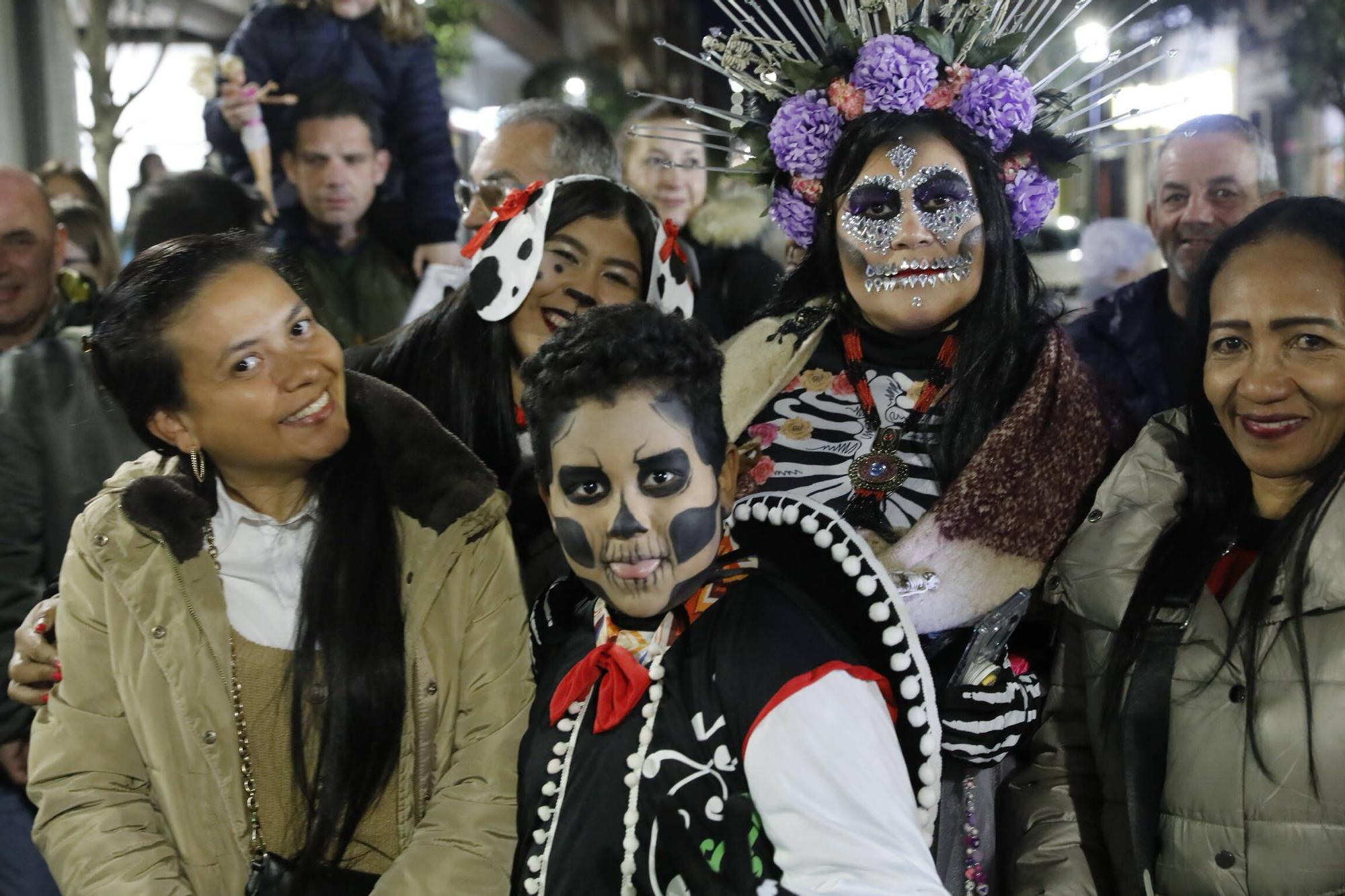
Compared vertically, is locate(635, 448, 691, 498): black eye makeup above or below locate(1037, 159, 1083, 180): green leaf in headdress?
below

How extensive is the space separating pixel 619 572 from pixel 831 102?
4.18 ft

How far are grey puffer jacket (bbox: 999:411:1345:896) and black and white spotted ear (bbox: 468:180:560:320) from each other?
141 cm

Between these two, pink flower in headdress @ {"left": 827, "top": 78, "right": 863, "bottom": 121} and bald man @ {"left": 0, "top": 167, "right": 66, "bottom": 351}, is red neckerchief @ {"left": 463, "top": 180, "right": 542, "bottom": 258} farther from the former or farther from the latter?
bald man @ {"left": 0, "top": 167, "right": 66, "bottom": 351}

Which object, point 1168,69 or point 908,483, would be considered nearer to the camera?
point 908,483

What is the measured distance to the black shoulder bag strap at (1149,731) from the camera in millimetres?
2246

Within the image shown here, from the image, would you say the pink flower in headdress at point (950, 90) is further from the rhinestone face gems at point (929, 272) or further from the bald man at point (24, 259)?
the bald man at point (24, 259)

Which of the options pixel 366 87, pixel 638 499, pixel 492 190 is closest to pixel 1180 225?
pixel 492 190

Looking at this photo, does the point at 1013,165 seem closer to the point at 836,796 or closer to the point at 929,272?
the point at 929,272

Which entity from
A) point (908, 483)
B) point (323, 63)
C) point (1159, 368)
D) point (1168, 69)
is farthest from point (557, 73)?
point (1168, 69)

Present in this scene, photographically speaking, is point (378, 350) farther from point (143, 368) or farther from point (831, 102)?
point (831, 102)

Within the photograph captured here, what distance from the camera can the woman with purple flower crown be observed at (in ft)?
7.98

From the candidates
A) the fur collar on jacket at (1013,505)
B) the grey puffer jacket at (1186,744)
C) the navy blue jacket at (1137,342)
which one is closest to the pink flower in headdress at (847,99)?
the fur collar on jacket at (1013,505)

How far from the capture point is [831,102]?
9.03 ft

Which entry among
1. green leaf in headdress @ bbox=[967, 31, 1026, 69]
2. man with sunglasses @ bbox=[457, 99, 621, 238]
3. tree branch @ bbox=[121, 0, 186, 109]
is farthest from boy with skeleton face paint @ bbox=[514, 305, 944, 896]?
tree branch @ bbox=[121, 0, 186, 109]
